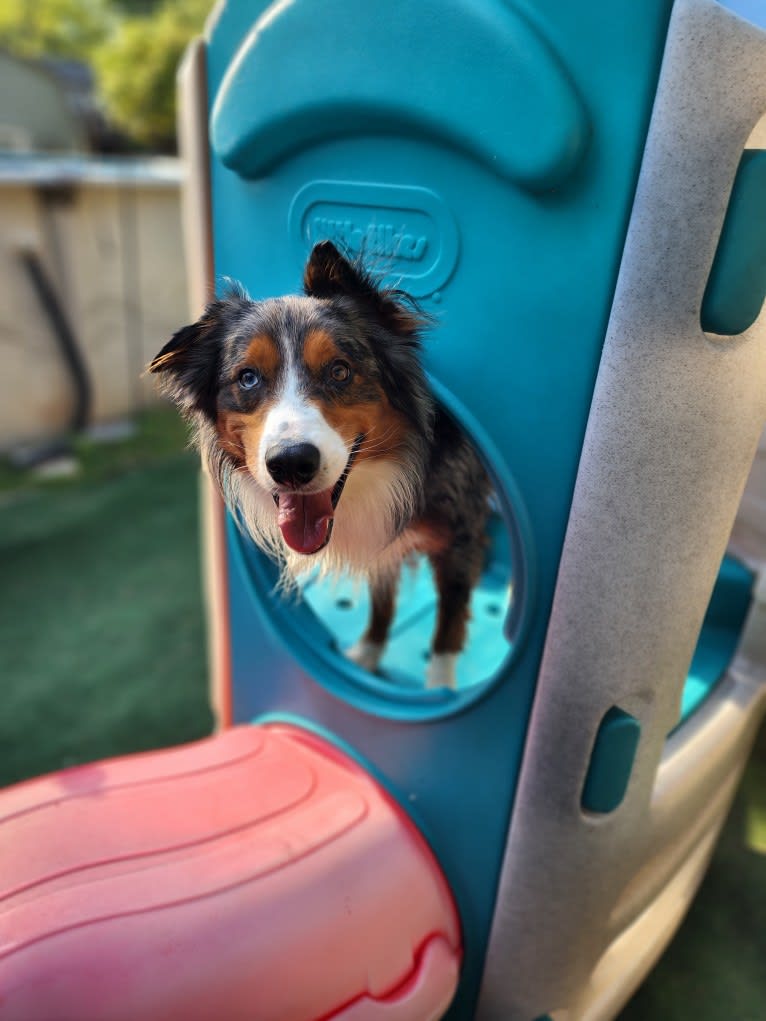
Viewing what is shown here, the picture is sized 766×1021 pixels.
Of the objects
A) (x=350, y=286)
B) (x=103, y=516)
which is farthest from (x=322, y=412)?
(x=103, y=516)

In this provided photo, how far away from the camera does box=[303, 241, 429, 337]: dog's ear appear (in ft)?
2.52

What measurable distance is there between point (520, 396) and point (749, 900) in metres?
1.55

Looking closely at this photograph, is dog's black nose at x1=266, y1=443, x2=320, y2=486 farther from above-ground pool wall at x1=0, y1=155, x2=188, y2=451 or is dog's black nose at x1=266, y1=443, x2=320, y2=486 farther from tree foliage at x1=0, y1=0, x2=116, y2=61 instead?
tree foliage at x1=0, y1=0, x2=116, y2=61

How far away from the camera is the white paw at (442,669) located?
1282mm

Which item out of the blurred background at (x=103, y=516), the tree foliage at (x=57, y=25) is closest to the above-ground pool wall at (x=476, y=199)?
the blurred background at (x=103, y=516)

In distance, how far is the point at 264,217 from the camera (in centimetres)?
103

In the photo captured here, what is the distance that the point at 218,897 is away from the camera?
0.95 meters

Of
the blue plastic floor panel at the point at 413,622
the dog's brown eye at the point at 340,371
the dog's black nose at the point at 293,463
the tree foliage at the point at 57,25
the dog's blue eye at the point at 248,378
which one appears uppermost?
the tree foliage at the point at 57,25

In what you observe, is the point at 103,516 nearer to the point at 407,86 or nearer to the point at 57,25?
the point at 407,86

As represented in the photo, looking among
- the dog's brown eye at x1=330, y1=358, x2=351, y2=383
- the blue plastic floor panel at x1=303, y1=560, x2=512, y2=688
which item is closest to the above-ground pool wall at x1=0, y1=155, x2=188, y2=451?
the blue plastic floor panel at x1=303, y1=560, x2=512, y2=688

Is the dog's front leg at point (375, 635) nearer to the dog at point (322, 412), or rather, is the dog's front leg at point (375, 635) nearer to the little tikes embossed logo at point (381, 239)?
the dog at point (322, 412)

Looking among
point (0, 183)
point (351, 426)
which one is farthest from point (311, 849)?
point (0, 183)

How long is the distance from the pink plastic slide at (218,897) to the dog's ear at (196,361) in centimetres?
59

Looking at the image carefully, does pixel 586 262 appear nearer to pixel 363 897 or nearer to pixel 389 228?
pixel 389 228
